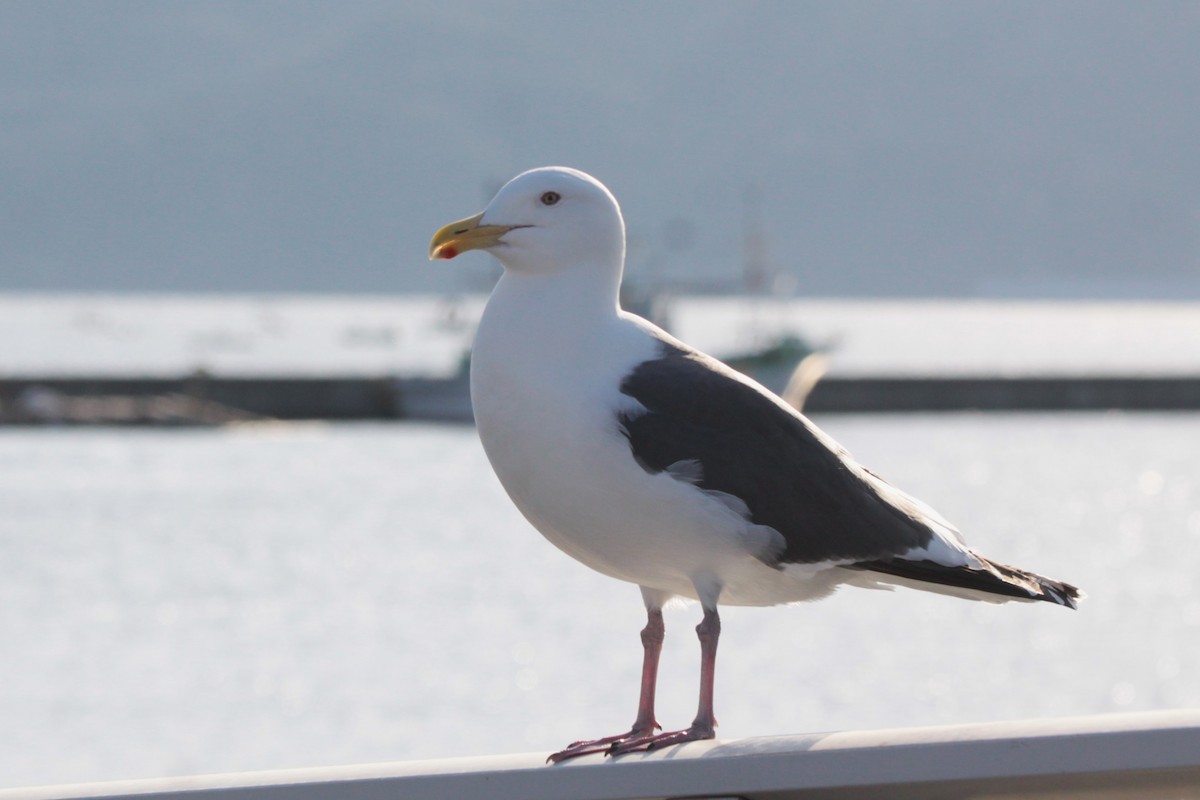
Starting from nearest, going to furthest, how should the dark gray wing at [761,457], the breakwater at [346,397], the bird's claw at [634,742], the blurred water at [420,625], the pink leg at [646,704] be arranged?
the bird's claw at [634,742] < the pink leg at [646,704] < the dark gray wing at [761,457] < the blurred water at [420,625] < the breakwater at [346,397]

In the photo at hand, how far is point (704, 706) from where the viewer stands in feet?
10.3

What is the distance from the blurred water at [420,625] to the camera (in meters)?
22.7

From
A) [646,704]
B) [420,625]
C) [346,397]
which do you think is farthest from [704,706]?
[346,397]

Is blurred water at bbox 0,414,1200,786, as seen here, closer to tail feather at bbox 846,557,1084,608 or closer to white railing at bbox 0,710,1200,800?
tail feather at bbox 846,557,1084,608

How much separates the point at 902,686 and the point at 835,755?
941 inches

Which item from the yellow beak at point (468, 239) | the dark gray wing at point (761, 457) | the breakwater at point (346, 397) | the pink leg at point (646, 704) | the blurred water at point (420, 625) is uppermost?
the breakwater at point (346, 397)

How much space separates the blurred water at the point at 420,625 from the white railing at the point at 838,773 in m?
17.5

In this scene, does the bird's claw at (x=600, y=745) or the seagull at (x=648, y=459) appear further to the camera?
the seagull at (x=648, y=459)

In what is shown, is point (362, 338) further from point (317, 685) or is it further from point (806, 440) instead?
point (806, 440)

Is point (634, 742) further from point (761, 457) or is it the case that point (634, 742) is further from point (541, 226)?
point (541, 226)

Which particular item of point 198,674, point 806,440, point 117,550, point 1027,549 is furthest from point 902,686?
point 806,440

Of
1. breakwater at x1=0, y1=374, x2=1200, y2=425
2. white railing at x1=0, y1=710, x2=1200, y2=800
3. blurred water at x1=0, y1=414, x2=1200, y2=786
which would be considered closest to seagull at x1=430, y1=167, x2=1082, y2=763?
white railing at x1=0, y1=710, x2=1200, y2=800

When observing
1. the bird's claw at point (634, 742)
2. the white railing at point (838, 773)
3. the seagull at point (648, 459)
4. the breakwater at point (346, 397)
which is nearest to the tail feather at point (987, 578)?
the seagull at point (648, 459)

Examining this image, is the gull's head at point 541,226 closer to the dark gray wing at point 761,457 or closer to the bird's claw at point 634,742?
the dark gray wing at point 761,457
